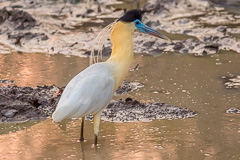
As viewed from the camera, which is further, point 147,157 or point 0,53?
point 0,53

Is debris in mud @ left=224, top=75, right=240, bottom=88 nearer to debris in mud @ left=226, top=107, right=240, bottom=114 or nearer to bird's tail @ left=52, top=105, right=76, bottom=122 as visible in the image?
debris in mud @ left=226, top=107, right=240, bottom=114

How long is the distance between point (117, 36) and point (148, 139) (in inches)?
44.5

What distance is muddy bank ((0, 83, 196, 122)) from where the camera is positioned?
725 centimetres

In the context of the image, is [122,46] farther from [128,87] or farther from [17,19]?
[17,19]

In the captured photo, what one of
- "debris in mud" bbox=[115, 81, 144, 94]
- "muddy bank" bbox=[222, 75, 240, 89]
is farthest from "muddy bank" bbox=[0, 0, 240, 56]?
"debris in mud" bbox=[115, 81, 144, 94]

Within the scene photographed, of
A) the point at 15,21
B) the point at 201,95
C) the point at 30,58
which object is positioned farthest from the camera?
the point at 15,21

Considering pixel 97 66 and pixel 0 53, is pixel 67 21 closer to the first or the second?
pixel 0 53

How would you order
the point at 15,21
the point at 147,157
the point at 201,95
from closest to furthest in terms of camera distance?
the point at 147,157 < the point at 201,95 < the point at 15,21

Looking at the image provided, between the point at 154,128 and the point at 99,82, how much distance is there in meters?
Answer: 0.85

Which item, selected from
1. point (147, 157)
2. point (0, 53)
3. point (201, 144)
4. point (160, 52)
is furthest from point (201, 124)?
point (0, 53)

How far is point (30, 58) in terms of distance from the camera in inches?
389

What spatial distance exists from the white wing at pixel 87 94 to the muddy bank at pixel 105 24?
3.49m

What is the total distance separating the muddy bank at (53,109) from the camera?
725cm

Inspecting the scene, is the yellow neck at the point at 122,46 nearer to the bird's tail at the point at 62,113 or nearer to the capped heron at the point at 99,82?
the capped heron at the point at 99,82
